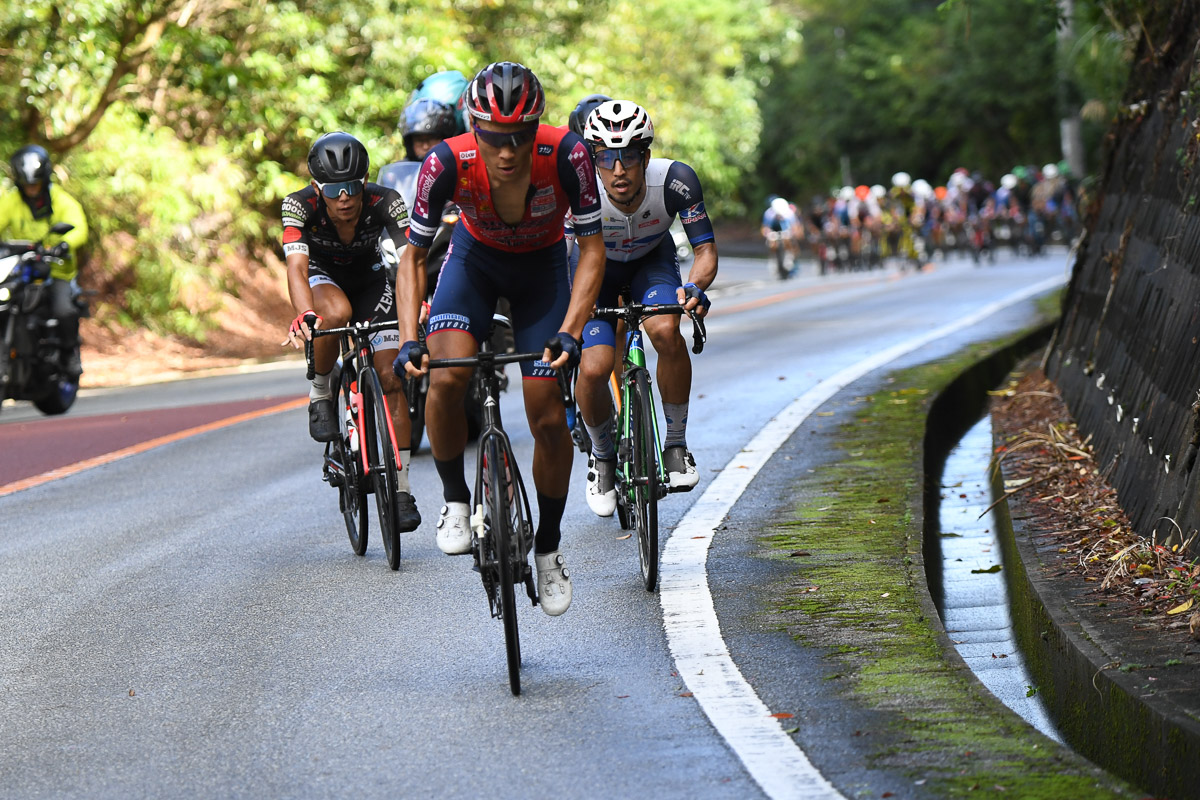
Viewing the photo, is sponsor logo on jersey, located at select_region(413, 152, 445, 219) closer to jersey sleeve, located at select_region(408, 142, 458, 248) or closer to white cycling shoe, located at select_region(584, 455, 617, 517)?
jersey sleeve, located at select_region(408, 142, 458, 248)

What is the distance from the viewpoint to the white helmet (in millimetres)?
7590

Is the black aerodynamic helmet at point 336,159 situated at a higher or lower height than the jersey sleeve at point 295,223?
higher

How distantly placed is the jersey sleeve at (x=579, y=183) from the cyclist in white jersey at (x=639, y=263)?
120 centimetres

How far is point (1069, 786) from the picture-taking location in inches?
171

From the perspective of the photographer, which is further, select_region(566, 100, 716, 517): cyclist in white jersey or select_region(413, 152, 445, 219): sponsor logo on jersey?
select_region(566, 100, 716, 517): cyclist in white jersey

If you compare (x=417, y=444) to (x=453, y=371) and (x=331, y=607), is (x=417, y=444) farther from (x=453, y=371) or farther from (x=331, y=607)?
(x=453, y=371)

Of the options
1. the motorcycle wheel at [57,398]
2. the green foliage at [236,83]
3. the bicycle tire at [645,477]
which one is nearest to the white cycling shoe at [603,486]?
the bicycle tire at [645,477]

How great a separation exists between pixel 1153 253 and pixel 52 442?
27.2 ft

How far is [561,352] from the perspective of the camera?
561cm

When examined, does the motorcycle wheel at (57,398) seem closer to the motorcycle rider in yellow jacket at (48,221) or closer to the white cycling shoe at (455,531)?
the motorcycle rider in yellow jacket at (48,221)

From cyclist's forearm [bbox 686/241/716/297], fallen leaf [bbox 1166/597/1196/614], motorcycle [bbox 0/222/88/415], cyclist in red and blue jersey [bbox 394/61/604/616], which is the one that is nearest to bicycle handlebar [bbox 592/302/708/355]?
cyclist's forearm [bbox 686/241/716/297]

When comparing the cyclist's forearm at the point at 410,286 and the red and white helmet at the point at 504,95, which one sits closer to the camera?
the red and white helmet at the point at 504,95

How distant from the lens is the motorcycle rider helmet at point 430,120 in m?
10.5

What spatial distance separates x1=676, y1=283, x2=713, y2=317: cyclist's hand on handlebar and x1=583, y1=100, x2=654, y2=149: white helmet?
80 cm
